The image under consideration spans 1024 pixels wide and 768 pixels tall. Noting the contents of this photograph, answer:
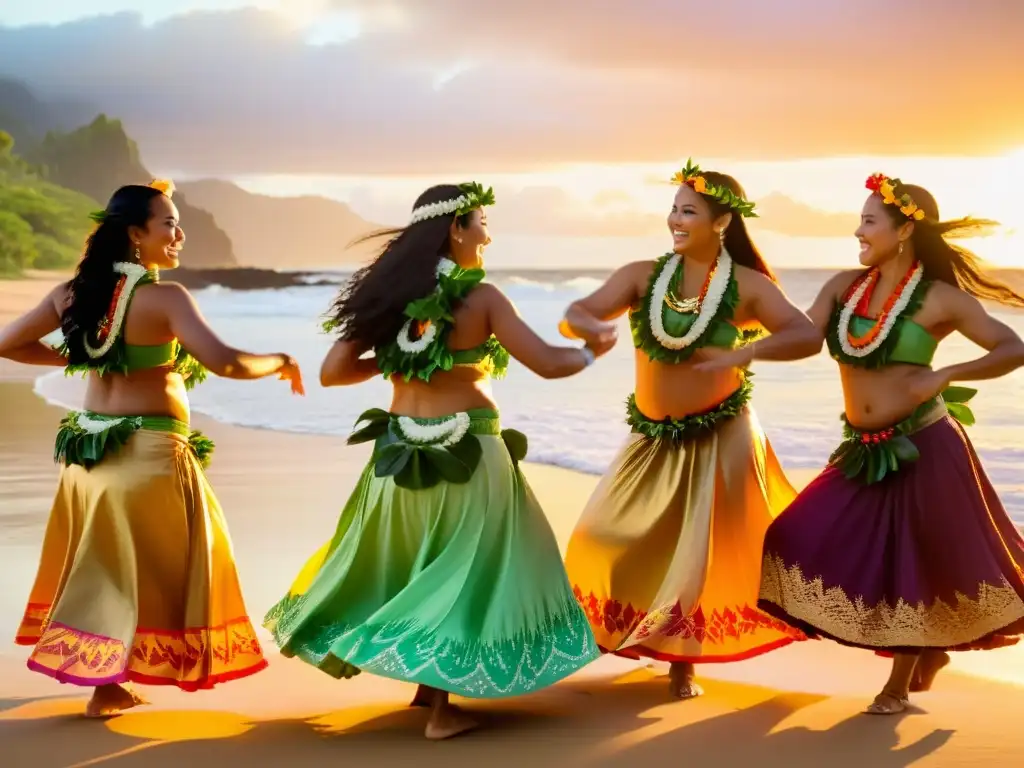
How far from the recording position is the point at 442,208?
4047 millimetres

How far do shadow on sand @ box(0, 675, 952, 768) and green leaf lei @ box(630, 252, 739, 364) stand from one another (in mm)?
1026

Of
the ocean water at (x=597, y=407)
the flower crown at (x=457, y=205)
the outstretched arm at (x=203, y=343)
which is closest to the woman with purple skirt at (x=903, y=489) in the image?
the flower crown at (x=457, y=205)

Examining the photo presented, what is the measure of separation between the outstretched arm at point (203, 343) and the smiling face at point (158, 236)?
4.2 inches

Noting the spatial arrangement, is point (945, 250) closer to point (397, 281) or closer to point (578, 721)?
point (397, 281)

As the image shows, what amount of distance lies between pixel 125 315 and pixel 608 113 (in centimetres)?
2238

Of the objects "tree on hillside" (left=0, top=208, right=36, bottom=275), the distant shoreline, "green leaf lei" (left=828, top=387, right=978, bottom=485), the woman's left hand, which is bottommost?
"green leaf lei" (left=828, top=387, right=978, bottom=485)

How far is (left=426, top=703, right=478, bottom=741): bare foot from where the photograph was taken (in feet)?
12.6

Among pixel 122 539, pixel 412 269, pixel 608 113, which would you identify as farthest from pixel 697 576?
pixel 608 113

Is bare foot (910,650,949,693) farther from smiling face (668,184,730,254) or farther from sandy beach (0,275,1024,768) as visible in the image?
smiling face (668,184,730,254)

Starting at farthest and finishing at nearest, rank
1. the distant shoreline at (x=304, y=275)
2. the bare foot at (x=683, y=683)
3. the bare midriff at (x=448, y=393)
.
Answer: the distant shoreline at (x=304, y=275) < the bare foot at (x=683, y=683) < the bare midriff at (x=448, y=393)

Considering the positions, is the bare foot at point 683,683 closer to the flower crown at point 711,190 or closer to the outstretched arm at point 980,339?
the outstretched arm at point 980,339

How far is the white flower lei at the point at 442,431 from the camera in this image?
13.1 ft

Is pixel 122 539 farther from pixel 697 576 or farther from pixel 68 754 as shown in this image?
pixel 697 576

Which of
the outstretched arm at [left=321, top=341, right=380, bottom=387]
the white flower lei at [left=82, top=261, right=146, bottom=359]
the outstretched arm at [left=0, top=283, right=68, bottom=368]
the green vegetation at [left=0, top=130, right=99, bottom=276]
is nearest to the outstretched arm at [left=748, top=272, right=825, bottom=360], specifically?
the outstretched arm at [left=321, top=341, right=380, bottom=387]
